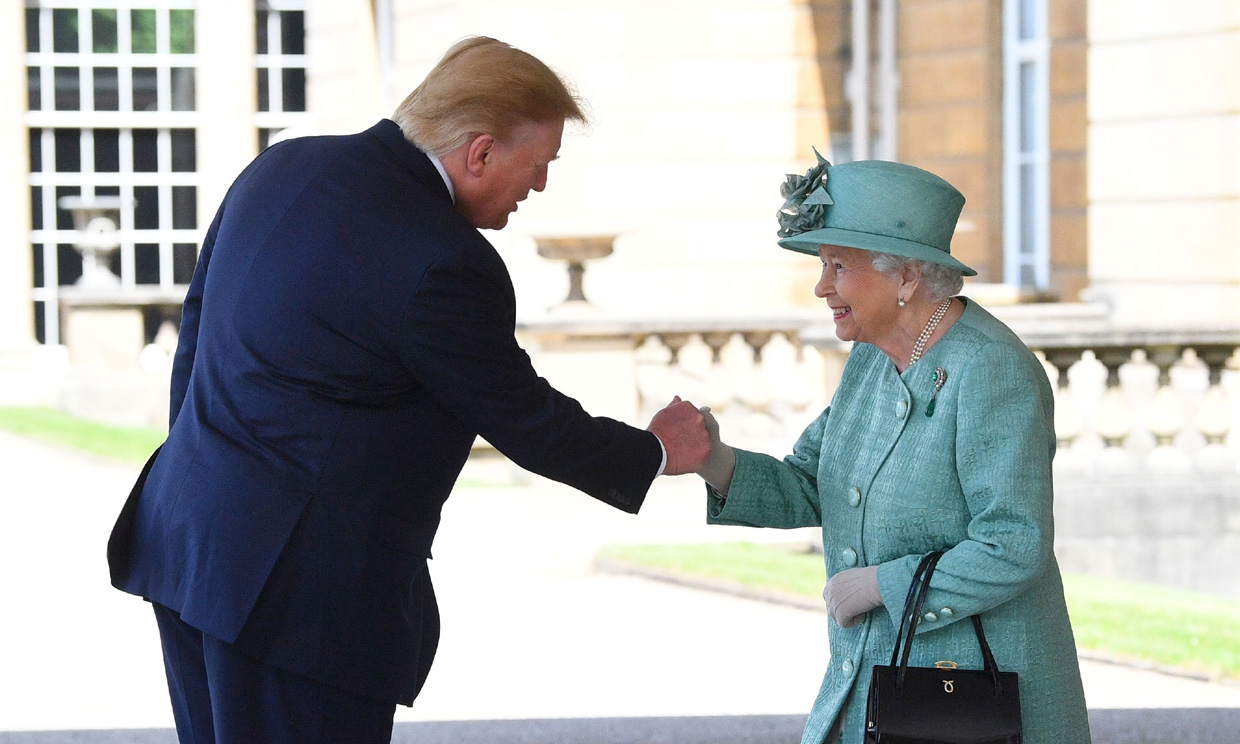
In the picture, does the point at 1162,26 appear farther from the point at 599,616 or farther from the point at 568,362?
the point at 599,616

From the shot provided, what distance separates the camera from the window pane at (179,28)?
19.3 meters

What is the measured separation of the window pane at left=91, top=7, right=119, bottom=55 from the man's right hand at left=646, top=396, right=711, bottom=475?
17944mm

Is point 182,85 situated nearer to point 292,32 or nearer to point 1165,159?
point 292,32

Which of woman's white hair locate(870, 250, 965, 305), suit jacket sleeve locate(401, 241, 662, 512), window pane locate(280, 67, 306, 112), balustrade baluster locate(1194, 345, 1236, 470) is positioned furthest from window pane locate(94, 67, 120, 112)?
woman's white hair locate(870, 250, 965, 305)

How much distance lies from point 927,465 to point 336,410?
103cm

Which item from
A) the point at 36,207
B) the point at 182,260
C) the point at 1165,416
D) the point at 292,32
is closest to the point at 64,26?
the point at 36,207

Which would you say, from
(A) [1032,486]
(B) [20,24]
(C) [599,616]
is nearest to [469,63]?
(A) [1032,486]

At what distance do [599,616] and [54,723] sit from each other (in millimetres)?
2472

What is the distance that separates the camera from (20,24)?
61.1 ft

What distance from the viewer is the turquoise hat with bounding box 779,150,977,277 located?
2.71 m

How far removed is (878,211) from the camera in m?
2.72

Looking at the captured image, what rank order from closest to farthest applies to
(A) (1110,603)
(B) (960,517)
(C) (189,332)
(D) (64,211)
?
(B) (960,517) < (C) (189,332) < (A) (1110,603) < (D) (64,211)

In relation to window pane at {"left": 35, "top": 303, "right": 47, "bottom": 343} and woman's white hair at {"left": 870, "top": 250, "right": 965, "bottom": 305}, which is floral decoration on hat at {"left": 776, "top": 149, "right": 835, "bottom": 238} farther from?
window pane at {"left": 35, "top": 303, "right": 47, "bottom": 343}

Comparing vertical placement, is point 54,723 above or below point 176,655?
below
